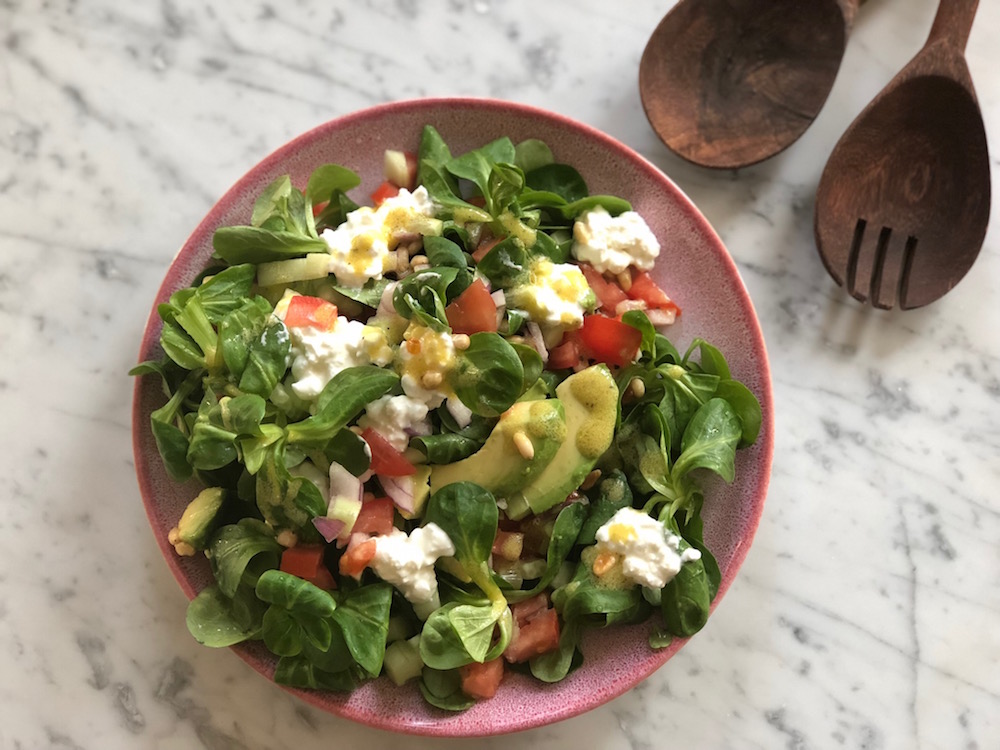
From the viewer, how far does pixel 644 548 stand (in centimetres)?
143

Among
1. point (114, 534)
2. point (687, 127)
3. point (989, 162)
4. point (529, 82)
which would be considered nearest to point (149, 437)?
point (114, 534)

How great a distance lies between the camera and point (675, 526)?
4.84 ft

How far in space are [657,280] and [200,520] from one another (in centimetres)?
98

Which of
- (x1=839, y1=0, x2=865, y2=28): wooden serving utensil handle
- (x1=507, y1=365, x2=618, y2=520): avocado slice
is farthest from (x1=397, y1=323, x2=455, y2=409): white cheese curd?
(x1=839, y1=0, x2=865, y2=28): wooden serving utensil handle

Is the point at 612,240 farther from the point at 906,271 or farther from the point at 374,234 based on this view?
the point at 906,271

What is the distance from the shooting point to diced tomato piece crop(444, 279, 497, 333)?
145cm

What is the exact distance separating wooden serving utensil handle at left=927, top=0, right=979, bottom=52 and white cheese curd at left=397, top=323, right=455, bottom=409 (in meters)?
1.28

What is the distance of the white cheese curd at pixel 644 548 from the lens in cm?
143

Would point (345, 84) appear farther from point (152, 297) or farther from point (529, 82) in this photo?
point (152, 297)

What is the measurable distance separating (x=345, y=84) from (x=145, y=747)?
1501 mm

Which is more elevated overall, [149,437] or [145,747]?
[149,437]

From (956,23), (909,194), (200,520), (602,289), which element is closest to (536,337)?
(602,289)

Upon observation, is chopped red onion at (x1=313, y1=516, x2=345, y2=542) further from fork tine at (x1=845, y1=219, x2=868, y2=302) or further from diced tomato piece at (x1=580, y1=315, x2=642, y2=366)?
fork tine at (x1=845, y1=219, x2=868, y2=302)

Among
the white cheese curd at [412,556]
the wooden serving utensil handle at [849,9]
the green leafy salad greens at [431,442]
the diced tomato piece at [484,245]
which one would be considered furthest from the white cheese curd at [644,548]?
the wooden serving utensil handle at [849,9]
